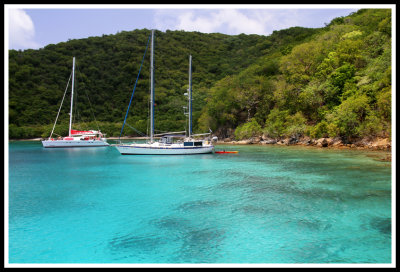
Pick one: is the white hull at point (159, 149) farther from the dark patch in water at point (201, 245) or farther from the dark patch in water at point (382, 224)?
the dark patch in water at point (382, 224)

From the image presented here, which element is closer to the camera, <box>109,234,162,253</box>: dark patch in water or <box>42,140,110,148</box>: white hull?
<box>109,234,162,253</box>: dark patch in water

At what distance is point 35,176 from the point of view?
18.9m

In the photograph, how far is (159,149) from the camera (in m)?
29.0

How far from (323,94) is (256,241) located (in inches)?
1486

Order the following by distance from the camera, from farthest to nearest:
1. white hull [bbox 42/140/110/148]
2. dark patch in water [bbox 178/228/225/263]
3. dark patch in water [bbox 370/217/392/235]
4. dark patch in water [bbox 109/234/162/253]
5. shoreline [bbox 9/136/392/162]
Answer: white hull [bbox 42/140/110/148]
shoreline [bbox 9/136/392/162]
dark patch in water [bbox 370/217/392/235]
dark patch in water [bbox 109/234/162/253]
dark patch in water [bbox 178/228/225/263]

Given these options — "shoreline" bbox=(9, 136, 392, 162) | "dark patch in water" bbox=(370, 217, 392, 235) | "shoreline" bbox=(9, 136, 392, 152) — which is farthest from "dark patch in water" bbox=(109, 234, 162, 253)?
"shoreline" bbox=(9, 136, 392, 152)

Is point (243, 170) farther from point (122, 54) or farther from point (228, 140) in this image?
point (122, 54)

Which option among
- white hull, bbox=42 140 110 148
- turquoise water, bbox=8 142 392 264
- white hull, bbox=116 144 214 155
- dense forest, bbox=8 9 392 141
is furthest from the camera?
white hull, bbox=42 140 110 148

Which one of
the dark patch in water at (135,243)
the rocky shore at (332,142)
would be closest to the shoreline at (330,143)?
the rocky shore at (332,142)

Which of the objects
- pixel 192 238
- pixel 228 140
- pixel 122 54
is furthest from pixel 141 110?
pixel 192 238

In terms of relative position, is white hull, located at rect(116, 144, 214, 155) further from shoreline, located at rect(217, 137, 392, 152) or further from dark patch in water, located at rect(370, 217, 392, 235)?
dark patch in water, located at rect(370, 217, 392, 235)

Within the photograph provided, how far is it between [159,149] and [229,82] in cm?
3461

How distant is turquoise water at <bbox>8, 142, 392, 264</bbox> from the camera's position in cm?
720

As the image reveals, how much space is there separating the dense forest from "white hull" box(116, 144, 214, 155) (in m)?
16.9
